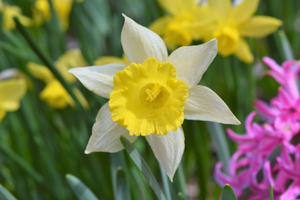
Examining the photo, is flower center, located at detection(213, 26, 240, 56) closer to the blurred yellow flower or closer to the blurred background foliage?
the blurred background foliage

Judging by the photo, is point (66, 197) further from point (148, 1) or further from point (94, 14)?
point (94, 14)

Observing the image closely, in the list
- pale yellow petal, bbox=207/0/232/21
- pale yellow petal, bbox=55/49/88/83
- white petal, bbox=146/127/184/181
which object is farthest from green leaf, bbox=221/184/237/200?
pale yellow petal, bbox=55/49/88/83

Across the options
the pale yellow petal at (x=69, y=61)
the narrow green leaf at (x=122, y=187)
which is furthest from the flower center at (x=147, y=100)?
the pale yellow petal at (x=69, y=61)

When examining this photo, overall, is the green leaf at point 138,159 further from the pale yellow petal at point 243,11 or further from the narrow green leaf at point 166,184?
the pale yellow petal at point 243,11

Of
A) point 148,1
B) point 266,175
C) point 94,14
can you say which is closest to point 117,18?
point 148,1

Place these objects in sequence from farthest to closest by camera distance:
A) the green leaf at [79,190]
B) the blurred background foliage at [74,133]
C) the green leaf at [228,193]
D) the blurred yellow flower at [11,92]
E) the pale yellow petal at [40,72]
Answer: the pale yellow petal at [40,72] < the blurred background foliage at [74,133] < the blurred yellow flower at [11,92] < the green leaf at [79,190] < the green leaf at [228,193]

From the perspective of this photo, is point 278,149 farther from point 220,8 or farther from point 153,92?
point 220,8

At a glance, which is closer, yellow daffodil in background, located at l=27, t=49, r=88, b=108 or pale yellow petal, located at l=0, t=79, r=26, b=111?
pale yellow petal, located at l=0, t=79, r=26, b=111
